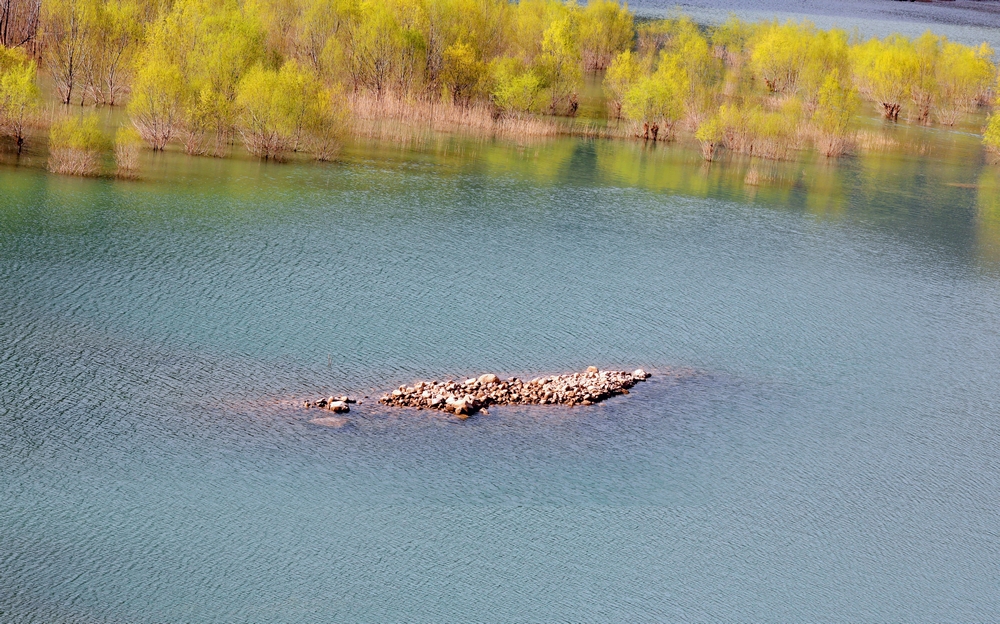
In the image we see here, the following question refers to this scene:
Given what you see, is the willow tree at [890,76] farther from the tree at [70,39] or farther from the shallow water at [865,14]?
the tree at [70,39]

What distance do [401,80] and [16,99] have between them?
70.2 feet

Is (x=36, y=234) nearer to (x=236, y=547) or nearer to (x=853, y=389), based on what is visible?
(x=236, y=547)

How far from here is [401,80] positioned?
161ft

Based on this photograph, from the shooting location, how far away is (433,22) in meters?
50.8

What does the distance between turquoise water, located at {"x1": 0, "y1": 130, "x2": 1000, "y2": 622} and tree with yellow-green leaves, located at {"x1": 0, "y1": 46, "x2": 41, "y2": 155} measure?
232cm

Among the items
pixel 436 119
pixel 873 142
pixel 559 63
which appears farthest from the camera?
pixel 873 142

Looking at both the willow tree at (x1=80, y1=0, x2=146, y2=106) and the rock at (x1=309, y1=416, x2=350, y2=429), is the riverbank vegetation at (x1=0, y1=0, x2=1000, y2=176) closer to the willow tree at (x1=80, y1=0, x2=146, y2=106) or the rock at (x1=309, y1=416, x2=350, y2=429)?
the willow tree at (x1=80, y1=0, x2=146, y2=106)

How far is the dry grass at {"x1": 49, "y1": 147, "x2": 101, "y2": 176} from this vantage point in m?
30.0

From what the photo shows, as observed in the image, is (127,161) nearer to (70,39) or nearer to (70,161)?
(70,161)

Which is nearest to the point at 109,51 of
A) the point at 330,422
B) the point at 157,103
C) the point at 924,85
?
the point at 157,103

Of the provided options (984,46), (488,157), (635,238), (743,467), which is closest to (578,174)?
(488,157)

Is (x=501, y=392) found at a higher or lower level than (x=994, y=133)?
lower

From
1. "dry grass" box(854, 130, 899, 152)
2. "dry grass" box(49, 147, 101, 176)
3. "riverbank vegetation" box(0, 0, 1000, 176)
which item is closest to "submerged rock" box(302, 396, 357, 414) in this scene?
"dry grass" box(49, 147, 101, 176)

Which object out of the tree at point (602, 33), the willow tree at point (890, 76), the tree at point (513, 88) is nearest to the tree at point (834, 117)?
the willow tree at point (890, 76)
